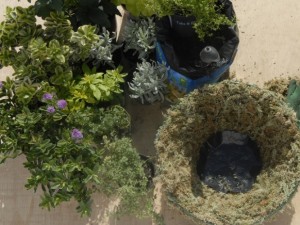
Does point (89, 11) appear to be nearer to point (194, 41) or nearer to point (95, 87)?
point (95, 87)

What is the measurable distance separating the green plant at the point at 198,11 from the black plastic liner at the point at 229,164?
540 mm

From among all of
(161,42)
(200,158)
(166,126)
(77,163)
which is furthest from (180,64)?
(77,163)

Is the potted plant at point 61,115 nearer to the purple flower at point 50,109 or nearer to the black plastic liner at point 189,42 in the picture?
the purple flower at point 50,109

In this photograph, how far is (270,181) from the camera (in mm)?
1993

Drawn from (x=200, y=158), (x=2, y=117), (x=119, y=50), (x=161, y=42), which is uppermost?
(x=161, y=42)

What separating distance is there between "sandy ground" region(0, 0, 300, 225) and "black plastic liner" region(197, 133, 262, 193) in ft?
0.67

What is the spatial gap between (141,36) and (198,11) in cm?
30

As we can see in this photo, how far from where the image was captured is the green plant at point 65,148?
1.76 m

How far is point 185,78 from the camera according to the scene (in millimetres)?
2004

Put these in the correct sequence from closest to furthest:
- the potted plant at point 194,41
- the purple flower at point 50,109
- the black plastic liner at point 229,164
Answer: the purple flower at point 50,109
the potted plant at point 194,41
the black plastic liner at point 229,164

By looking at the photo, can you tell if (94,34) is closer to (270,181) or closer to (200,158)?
(200,158)

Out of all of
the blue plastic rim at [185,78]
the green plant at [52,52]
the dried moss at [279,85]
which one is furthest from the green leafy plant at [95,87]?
the dried moss at [279,85]

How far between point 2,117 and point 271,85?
1.17 m

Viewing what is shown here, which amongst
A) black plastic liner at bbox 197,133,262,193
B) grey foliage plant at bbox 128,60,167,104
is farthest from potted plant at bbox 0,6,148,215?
black plastic liner at bbox 197,133,262,193
